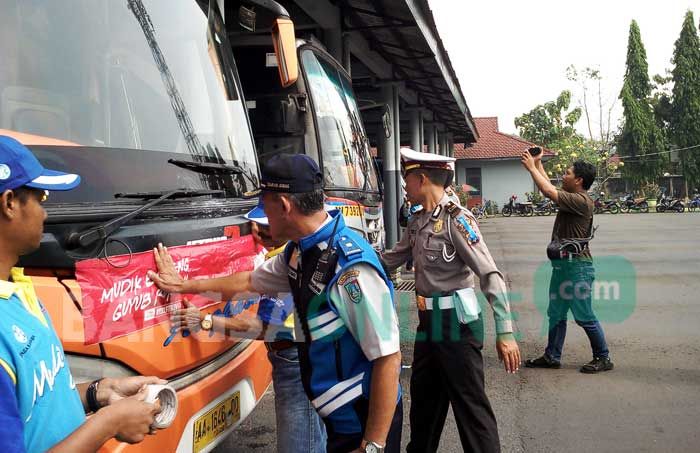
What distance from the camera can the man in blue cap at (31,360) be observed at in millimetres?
1320

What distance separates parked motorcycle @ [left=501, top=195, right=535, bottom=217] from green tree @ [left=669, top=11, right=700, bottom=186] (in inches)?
698

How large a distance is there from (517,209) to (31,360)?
37095mm

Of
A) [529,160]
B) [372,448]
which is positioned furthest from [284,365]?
[529,160]

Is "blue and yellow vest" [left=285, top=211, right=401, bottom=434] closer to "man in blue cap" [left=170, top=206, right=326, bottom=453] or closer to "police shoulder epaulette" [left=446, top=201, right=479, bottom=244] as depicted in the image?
"man in blue cap" [left=170, top=206, right=326, bottom=453]

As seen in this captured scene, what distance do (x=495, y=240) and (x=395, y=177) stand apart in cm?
690

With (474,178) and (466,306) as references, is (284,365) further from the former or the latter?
(474,178)

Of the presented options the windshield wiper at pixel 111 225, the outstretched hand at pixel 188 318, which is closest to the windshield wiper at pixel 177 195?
the windshield wiper at pixel 111 225

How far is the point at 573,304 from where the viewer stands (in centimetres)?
531

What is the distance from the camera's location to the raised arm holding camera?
17.4ft

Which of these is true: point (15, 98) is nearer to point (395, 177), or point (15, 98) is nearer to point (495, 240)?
point (395, 177)

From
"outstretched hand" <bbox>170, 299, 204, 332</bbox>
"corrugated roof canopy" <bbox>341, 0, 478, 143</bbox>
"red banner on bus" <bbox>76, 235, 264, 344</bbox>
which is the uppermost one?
"corrugated roof canopy" <bbox>341, 0, 478, 143</bbox>

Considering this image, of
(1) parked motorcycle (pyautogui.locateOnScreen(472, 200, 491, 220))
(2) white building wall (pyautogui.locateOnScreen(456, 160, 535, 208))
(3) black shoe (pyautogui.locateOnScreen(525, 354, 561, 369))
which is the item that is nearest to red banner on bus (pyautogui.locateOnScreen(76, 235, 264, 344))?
(3) black shoe (pyautogui.locateOnScreen(525, 354, 561, 369))

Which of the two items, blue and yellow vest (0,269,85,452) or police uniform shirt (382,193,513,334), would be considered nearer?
blue and yellow vest (0,269,85,452)

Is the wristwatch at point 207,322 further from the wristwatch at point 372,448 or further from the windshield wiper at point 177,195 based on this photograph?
the wristwatch at point 372,448
